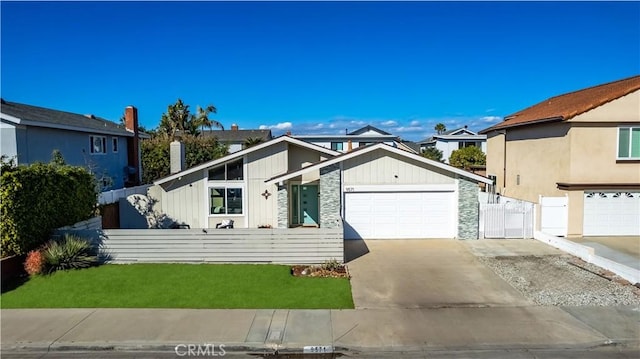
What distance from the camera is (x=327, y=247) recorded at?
→ 13.2m

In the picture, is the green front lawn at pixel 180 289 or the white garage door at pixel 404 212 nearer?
the green front lawn at pixel 180 289

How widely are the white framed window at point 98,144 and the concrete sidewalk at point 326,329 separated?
60.2ft

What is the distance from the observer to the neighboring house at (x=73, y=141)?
1933 centimetres

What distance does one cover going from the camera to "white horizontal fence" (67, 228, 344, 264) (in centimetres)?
1314

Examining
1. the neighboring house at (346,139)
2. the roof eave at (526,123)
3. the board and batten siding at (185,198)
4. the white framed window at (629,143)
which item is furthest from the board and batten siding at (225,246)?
the neighboring house at (346,139)

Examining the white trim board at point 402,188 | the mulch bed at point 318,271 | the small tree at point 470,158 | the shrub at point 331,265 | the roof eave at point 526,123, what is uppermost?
the roof eave at point 526,123

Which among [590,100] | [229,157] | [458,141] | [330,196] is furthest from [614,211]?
[458,141]

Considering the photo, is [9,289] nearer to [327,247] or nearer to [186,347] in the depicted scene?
[186,347]

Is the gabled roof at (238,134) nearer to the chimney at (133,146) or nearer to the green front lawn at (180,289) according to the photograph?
the chimney at (133,146)

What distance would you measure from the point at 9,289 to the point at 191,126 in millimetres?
44267

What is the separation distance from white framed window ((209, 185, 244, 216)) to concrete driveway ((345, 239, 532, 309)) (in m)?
6.05

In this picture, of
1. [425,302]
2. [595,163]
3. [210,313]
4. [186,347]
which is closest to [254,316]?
[210,313]

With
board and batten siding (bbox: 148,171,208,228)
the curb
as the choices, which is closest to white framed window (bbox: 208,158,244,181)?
board and batten siding (bbox: 148,171,208,228)

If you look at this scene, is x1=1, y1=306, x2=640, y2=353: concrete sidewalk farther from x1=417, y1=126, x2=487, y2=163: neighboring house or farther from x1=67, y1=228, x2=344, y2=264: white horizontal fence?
x1=417, y1=126, x2=487, y2=163: neighboring house
